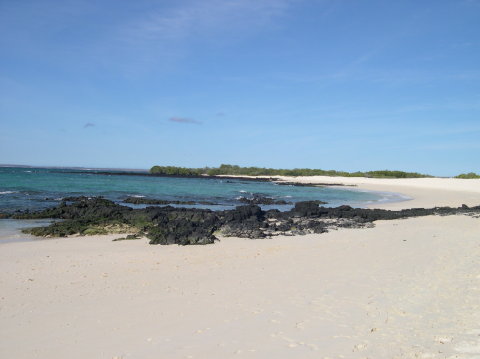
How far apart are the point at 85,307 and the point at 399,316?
4.76 m

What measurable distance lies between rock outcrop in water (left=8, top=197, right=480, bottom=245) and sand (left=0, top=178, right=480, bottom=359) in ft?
7.61

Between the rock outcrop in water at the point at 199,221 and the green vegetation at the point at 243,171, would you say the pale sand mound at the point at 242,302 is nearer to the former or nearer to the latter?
the rock outcrop in water at the point at 199,221

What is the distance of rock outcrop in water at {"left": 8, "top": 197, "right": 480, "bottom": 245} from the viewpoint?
45.8ft

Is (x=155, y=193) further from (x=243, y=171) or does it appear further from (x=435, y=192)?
(x=243, y=171)

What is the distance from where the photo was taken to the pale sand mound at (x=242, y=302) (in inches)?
190

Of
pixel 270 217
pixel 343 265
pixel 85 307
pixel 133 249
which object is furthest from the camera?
pixel 270 217

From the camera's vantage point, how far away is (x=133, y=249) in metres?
11.6

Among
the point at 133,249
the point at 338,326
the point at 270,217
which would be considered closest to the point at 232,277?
the point at 338,326

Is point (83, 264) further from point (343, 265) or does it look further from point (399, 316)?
point (399, 316)

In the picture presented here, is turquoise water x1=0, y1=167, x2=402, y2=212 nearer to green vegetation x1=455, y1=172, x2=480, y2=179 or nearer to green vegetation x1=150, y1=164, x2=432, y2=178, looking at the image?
green vegetation x1=455, y1=172, x2=480, y2=179

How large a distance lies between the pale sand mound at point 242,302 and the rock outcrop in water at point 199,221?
2.32 meters

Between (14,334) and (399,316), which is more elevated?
(399,316)

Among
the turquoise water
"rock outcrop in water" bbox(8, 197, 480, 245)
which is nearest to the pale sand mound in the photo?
"rock outcrop in water" bbox(8, 197, 480, 245)

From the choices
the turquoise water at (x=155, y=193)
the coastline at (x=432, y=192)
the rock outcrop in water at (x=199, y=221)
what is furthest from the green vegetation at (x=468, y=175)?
the rock outcrop in water at (x=199, y=221)
